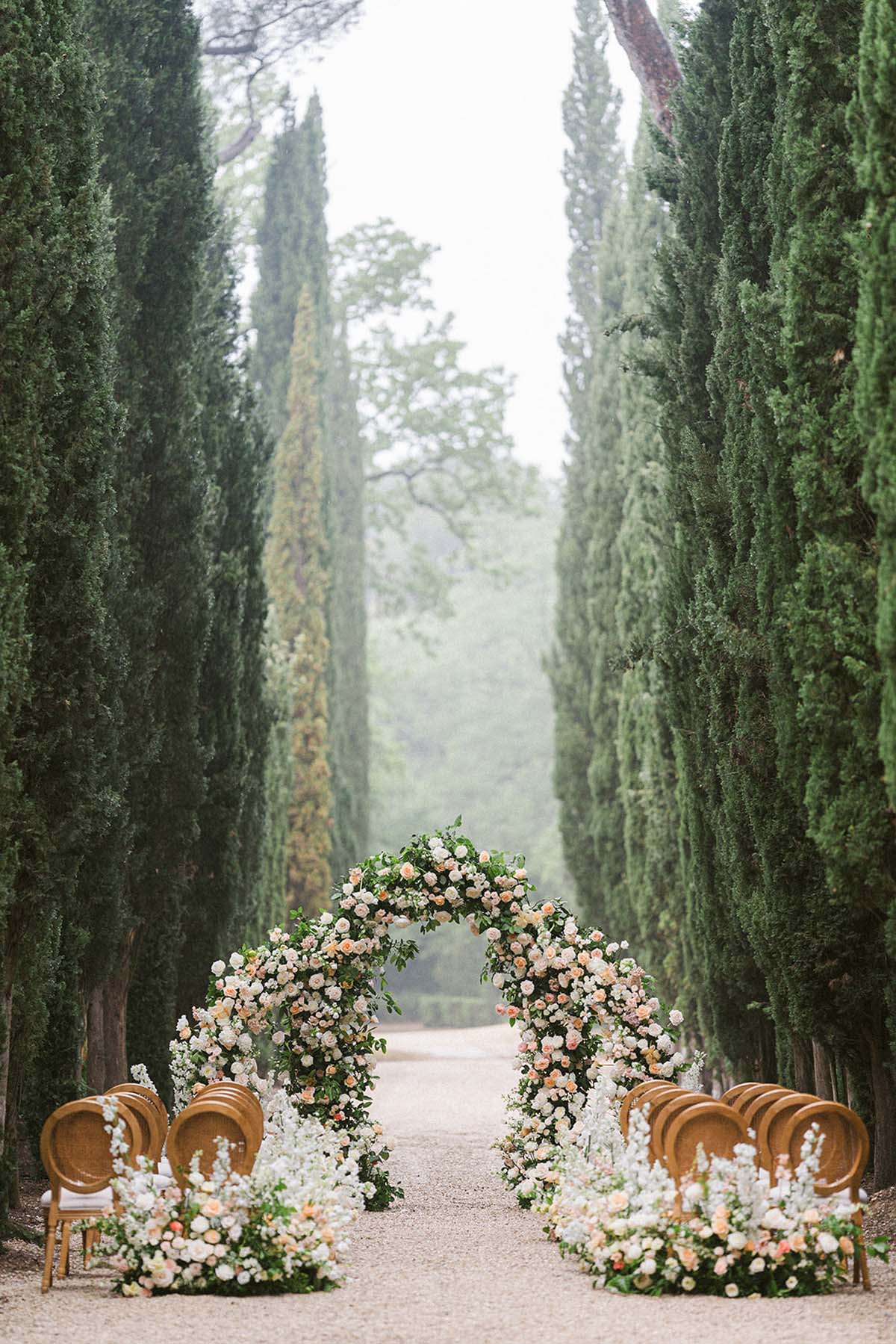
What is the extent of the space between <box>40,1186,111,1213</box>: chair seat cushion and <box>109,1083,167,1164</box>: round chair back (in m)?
0.42

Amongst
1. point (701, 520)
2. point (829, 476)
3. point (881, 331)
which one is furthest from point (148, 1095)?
point (701, 520)

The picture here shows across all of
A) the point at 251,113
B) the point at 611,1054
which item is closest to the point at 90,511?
the point at 611,1054

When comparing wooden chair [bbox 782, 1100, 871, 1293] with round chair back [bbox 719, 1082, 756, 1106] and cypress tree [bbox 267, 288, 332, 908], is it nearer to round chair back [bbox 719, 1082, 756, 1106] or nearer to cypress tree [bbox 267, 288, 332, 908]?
round chair back [bbox 719, 1082, 756, 1106]

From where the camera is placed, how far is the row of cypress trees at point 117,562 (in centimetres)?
680

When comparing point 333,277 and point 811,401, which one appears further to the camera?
point 333,277

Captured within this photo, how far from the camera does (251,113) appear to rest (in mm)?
19594

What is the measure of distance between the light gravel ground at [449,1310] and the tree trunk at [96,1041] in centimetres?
226

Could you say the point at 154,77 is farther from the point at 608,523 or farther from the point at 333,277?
the point at 333,277

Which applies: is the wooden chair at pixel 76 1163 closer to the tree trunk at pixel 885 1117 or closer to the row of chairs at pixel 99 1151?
the row of chairs at pixel 99 1151

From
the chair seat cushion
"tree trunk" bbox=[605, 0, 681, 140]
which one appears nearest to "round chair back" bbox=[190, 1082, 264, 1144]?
the chair seat cushion

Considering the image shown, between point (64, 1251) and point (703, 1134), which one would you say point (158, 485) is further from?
point (703, 1134)

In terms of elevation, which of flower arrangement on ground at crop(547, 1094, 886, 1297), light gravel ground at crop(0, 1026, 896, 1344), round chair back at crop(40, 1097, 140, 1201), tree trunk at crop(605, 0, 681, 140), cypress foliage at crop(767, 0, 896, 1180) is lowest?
light gravel ground at crop(0, 1026, 896, 1344)

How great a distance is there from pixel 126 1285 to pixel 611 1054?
342 centimetres

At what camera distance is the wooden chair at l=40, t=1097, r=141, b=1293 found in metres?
5.73
